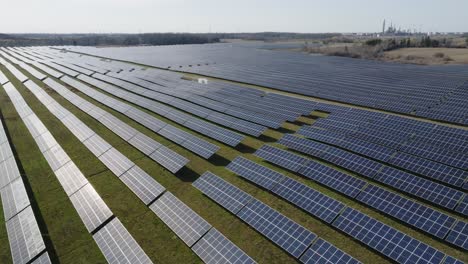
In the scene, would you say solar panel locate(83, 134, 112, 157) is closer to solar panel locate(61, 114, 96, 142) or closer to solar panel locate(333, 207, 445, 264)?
solar panel locate(61, 114, 96, 142)

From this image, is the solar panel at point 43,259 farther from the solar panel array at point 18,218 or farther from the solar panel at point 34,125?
the solar panel at point 34,125

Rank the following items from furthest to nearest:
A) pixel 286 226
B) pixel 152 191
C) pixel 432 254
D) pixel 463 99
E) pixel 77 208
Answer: pixel 463 99 < pixel 152 191 < pixel 77 208 < pixel 286 226 < pixel 432 254

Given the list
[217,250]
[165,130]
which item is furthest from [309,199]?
[165,130]

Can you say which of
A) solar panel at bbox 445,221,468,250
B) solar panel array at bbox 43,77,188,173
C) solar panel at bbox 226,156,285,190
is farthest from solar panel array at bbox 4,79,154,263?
solar panel at bbox 445,221,468,250

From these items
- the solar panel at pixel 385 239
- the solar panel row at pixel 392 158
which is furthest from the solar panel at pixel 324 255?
the solar panel row at pixel 392 158

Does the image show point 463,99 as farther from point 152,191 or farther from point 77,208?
point 77,208

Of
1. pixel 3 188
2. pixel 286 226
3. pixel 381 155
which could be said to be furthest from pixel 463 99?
pixel 3 188

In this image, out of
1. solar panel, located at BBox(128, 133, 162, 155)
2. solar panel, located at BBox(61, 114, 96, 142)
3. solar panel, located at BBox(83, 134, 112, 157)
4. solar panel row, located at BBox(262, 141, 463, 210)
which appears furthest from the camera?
solar panel, located at BBox(61, 114, 96, 142)
